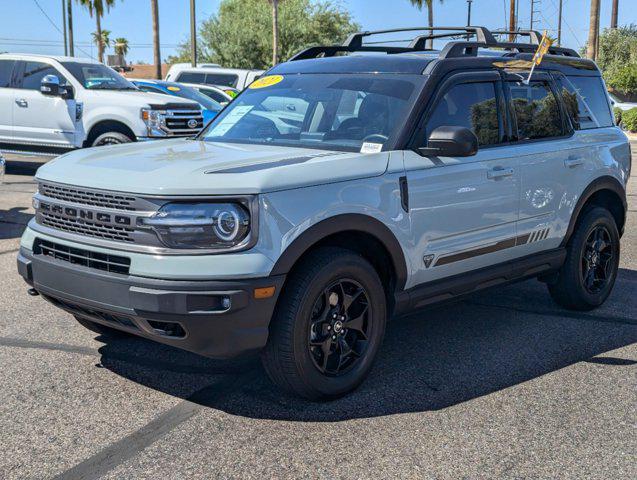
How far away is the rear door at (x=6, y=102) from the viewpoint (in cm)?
1401

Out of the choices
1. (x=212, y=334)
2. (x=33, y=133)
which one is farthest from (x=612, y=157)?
(x=33, y=133)

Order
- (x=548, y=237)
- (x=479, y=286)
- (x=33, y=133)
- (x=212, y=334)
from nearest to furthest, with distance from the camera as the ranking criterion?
(x=212, y=334)
(x=479, y=286)
(x=548, y=237)
(x=33, y=133)

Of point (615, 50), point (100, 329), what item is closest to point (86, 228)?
point (100, 329)

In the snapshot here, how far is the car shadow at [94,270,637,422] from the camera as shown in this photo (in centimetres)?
438

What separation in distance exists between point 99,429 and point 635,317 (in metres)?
4.08

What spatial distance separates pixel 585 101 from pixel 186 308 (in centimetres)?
392

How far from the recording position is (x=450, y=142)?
4625 mm

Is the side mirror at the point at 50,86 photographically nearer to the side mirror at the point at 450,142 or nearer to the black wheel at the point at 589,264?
the black wheel at the point at 589,264

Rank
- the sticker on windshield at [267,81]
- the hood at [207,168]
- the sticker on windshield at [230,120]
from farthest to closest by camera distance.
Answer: the sticker on windshield at [267,81] < the sticker on windshield at [230,120] < the hood at [207,168]

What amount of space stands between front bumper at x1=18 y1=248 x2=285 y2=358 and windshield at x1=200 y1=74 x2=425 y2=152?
1.34 m

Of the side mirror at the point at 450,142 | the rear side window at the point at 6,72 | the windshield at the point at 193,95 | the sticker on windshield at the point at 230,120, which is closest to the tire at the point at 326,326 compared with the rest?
the side mirror at the point at 450,142

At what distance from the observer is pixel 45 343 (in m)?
5.28

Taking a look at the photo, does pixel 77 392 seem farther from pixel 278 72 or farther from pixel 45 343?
pixel 278 72

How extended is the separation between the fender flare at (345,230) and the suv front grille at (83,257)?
752mm
